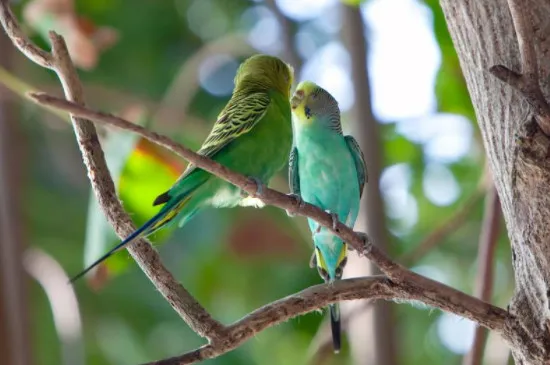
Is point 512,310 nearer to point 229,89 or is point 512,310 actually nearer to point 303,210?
point 303,210

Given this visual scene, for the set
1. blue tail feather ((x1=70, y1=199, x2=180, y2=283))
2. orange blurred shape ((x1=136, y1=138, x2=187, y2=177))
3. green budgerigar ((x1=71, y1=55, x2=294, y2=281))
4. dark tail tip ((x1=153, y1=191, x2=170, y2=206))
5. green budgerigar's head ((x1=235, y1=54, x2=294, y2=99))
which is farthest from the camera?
orange blurred shape ((x1=136, y1=138, x2=187, y2=177))

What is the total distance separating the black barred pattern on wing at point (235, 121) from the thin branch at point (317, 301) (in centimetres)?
50

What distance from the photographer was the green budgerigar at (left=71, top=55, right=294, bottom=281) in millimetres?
1427

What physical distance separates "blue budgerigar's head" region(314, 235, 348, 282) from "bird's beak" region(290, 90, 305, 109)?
0.29 meters

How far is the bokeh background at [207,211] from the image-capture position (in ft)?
6.90

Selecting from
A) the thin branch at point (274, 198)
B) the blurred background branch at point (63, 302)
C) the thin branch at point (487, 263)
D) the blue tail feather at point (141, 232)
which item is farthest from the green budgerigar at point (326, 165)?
the blurred background branch at point (63, 302)

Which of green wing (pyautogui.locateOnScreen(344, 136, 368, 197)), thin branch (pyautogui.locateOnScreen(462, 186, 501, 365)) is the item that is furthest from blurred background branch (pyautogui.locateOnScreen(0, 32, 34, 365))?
thin branch (pyautogui.locateOnScreen(462, 186, 501, 365))

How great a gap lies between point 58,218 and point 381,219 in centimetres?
219

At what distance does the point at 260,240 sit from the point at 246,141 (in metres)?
1.78

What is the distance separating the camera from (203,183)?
56.7 inches

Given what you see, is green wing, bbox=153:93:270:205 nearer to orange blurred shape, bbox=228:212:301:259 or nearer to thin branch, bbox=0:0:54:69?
thin branch, bbox=0:0:54:69

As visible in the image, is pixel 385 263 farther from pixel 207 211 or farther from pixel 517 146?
pixel 207 211

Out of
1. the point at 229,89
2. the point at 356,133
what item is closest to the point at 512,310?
the point at 356,133

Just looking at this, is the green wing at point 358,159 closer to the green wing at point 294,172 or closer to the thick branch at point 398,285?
the green wing at point 294,172
